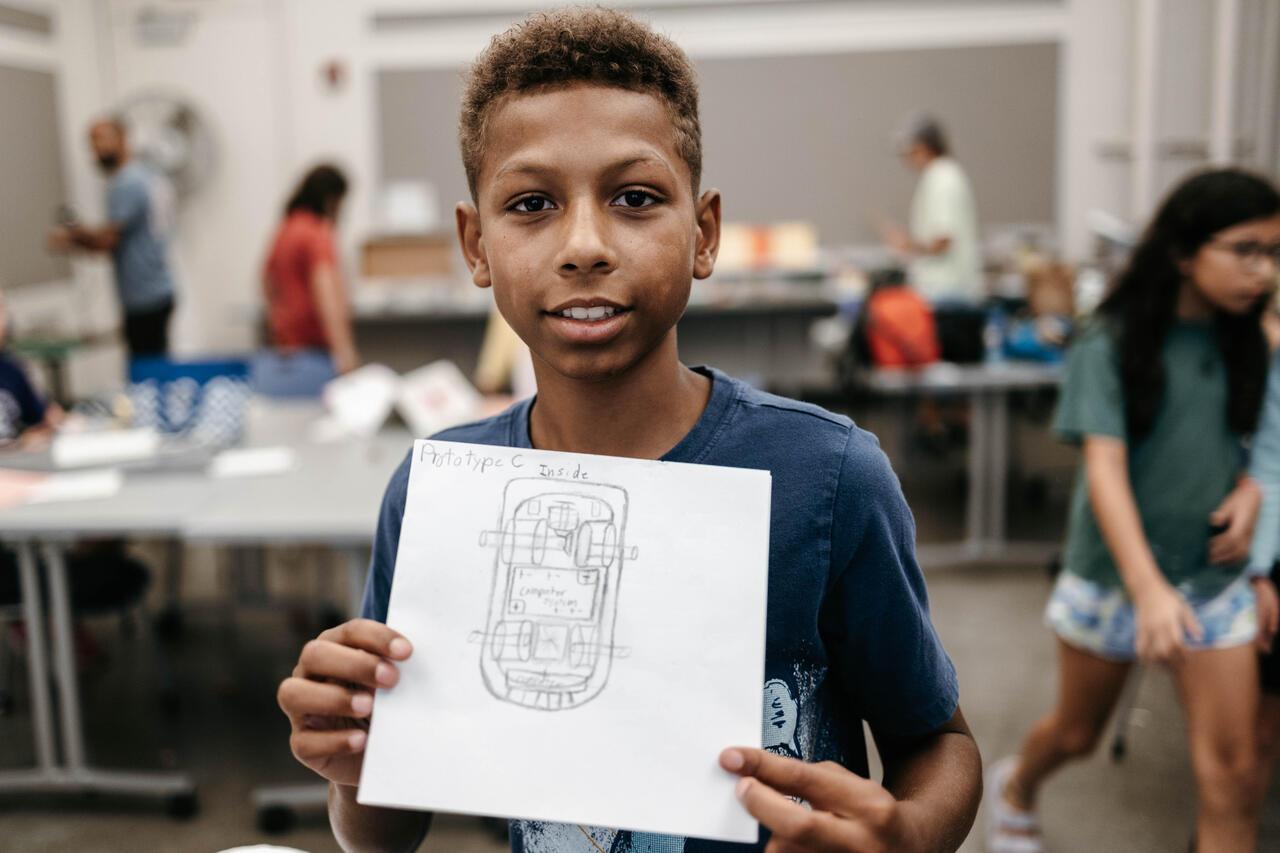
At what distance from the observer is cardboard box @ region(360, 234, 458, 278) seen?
736 cm

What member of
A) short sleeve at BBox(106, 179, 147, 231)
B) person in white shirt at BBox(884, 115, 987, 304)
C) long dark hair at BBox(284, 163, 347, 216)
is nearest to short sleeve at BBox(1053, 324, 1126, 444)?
long dark hair at BBox(284, 163, 347, 216)

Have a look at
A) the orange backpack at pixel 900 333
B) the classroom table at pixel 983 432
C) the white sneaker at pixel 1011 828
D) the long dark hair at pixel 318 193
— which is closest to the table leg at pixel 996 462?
the classroom table at pixel 983 432

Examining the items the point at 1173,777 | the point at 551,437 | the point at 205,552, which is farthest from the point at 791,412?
the point at 205,552

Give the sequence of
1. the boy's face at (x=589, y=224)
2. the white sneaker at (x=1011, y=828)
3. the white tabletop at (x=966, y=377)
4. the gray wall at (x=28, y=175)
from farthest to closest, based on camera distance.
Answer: the gray wall at (x=28, y=175) → the white tabletop at (x=966, y=377) → the white sneaker at (x=1011, y=828) → the boy's face at (x=589, y=224)

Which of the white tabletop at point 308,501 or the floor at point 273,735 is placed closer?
the white tabletop at point 308,501

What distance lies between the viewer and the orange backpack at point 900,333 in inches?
183

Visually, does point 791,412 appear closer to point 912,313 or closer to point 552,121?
point 552,121

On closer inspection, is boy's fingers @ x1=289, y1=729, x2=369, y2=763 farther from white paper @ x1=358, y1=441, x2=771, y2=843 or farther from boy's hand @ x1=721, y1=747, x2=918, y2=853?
boy's hand @ x1=721, y1=747, x2=918, y2=853

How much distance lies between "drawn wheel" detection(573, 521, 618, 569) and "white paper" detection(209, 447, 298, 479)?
247cm

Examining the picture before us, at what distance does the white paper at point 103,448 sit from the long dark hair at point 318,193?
1.90 metres

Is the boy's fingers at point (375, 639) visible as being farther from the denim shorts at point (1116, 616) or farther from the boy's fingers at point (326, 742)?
the denim shorts at point (1116, 616)

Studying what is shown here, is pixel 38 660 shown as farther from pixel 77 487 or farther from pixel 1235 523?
pixel 1235 523

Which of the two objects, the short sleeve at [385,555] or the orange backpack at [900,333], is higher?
the short sleeve at [385,555]

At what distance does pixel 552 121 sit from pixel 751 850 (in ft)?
1.97
